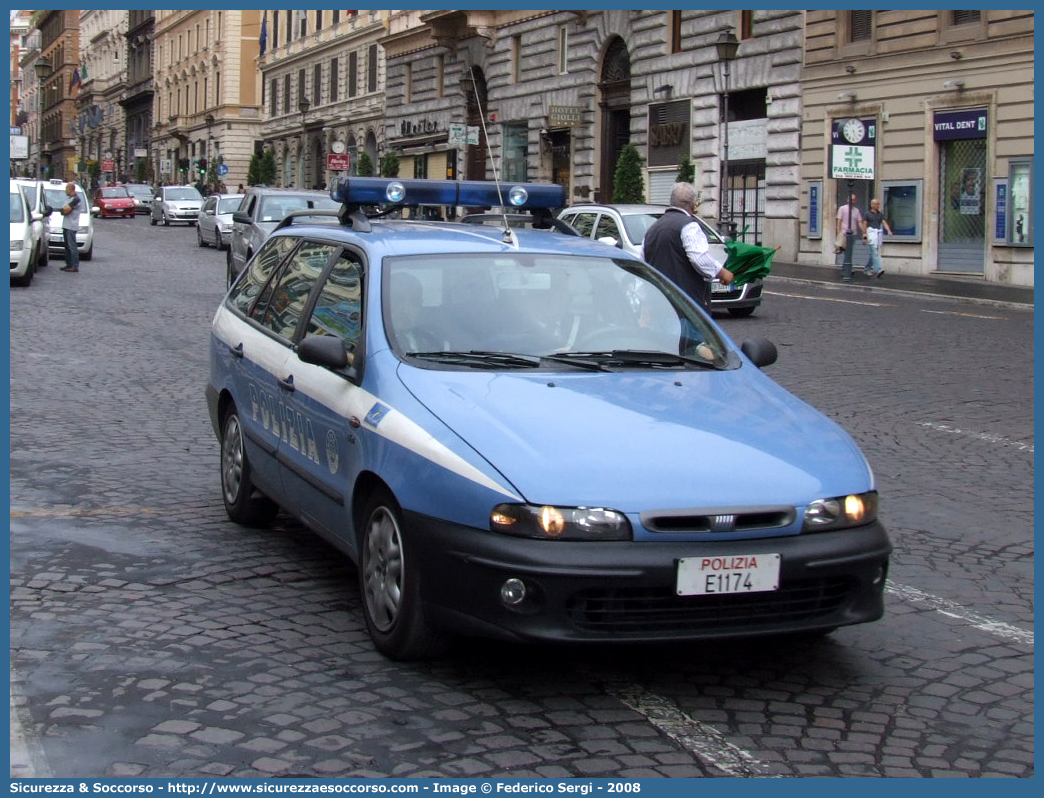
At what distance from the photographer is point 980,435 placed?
1072 centimetres

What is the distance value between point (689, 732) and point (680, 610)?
0.40 m

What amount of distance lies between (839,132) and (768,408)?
26347 mm

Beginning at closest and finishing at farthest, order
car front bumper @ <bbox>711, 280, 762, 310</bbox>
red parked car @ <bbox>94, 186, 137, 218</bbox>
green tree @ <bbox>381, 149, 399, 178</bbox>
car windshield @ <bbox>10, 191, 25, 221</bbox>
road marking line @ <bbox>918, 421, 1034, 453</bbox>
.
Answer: road marking line @ <bbox>918, 421, 1034, 453</bbox> < car front bumper @ <bbox>711, 280, 762, 310</bbox> < car windshield @ <bbox>10, 191, 25, 221</bbox> < green tree @ <bbox>381, 149, 399, 178</bbox> < red parked car @ <bbox>94, 186, 137, 218</bbox>

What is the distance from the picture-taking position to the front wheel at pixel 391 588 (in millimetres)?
5160

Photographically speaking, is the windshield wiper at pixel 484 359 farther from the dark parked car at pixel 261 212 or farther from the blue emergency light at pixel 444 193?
the dark parked car at pixel 261 212

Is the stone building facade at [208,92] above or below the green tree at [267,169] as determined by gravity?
above

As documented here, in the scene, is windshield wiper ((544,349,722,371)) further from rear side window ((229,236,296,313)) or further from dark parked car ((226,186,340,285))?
dark parked car ((226,186,340,285))

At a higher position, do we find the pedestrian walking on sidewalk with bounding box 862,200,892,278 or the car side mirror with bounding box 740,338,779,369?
the pedestrian walking on sidewalk with bounding box 862,200,892,278

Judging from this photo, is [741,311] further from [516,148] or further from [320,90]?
[320,90]

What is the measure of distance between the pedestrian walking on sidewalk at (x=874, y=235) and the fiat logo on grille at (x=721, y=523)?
86.9 feet

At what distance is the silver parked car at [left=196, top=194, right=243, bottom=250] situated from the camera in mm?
36875

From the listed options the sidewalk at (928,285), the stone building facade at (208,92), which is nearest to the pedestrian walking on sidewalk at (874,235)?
the sidewalk at (928,285)

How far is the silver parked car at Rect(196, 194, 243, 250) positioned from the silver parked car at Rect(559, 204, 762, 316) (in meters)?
16.1

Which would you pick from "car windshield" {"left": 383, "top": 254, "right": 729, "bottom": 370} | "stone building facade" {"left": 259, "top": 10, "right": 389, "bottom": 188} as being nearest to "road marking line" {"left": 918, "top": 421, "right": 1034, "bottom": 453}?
"car windshield" {"left": 383, "top": 254, "right": 729, "bottom": 370}
